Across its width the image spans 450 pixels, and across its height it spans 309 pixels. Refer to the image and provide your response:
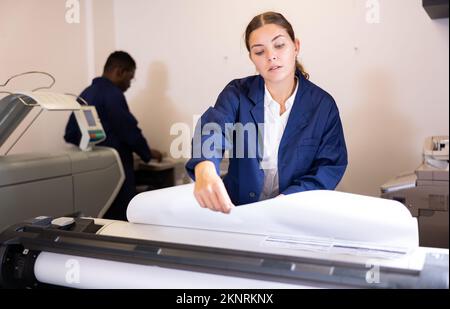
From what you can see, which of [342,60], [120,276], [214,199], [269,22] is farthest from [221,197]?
[342,60]

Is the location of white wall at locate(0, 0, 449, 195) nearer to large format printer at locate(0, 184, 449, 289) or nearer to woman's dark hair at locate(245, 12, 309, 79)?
woman's dark hair at locate(245, 12, 309, 79)

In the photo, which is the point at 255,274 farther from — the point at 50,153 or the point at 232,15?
the point at 50,153

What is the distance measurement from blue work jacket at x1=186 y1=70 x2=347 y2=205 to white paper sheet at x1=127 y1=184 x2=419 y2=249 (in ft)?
0.34

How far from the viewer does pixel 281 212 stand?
3.33 feet

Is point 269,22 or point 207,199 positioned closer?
point 207,199

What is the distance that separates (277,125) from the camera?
1132mm

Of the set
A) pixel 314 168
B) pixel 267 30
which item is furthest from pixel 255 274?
pixel 267 30

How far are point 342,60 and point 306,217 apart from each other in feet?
1.50

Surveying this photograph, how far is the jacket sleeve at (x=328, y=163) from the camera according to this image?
3.66 feet

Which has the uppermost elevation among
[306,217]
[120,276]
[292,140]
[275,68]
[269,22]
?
[269,22]

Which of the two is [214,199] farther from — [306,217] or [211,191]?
[306,217]

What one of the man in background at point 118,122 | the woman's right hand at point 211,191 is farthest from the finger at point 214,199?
the man in background at point 118,122

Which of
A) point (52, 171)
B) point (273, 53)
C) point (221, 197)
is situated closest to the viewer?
point (221, 197)

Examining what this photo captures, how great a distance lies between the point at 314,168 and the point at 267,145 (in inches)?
5.0
